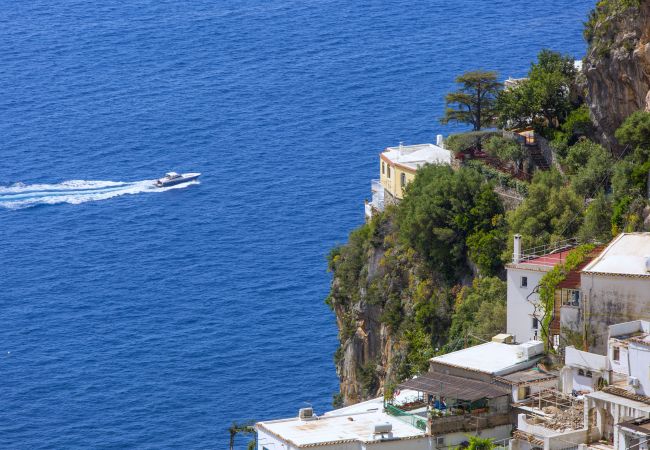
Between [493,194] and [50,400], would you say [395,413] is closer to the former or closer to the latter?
[493,194]

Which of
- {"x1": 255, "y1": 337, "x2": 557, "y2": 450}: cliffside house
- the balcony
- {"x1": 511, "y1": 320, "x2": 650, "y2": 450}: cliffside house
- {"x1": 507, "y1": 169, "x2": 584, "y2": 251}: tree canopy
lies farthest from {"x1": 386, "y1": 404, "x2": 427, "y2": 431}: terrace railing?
the balcony

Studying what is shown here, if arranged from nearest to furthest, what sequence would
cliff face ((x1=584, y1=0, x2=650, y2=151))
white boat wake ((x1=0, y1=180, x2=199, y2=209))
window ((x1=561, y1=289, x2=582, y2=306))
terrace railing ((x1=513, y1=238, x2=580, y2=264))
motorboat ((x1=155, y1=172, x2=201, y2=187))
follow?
window ((x1=561, y1=289, x2=582, y2=306)) → terrace railing ((x1=513, y1=238, x2=580, y2=264)) → cliff face ((x1=584, y1=0, x2=650, y2=151)) → motorboat ((x1=155, y1=172, x2=201, y2=187)) → white boat wake ((x1=0, y1=180, x2=199, y2=209))

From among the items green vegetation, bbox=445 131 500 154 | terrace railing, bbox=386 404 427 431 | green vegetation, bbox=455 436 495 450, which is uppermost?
green vegetation, bbox=445 131 500 154

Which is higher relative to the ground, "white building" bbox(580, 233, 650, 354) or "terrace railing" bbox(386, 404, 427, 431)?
"white building" bbox(580, 233, 650, 354)

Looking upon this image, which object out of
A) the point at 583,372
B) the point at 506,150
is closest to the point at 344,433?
the point at 583,372

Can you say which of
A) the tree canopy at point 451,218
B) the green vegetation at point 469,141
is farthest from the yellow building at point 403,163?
the tree canopy at point 451,218

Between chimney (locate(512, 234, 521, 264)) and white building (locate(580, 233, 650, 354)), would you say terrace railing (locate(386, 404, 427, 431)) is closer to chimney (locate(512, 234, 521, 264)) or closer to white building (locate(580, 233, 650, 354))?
white building (locate(580, 233, 650, 354))

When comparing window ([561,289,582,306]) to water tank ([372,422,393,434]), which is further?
window ([561,289,582,306])

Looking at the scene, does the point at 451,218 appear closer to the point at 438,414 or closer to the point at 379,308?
the point at 379,308
